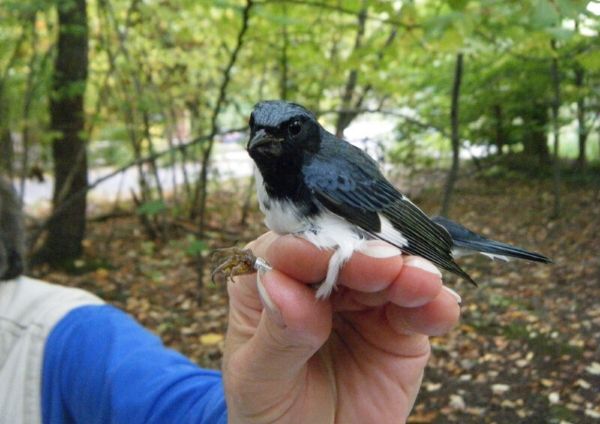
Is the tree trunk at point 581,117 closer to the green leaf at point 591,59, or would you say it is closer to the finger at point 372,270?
the green leaf at point 591,59

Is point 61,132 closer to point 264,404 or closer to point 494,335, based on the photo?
point 494,335

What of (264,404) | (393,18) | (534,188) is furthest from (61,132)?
(534,188)

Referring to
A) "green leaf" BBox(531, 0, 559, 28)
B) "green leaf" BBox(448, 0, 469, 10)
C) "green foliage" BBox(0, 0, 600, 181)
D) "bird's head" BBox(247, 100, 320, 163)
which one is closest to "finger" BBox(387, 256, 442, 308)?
"bird's head" BBox(247, 100, 320, 163)

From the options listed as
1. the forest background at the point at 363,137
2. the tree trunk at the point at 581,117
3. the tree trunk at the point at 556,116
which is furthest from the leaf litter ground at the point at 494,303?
the tree trunk at the point at 581,117

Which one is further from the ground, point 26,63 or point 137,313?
point 26,63

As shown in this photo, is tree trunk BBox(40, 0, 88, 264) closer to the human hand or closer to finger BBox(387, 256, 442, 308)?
the human hand

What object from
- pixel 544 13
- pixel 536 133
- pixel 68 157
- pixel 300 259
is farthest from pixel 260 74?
pixel 300 259

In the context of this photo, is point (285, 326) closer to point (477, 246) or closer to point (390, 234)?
point (390, 234)
